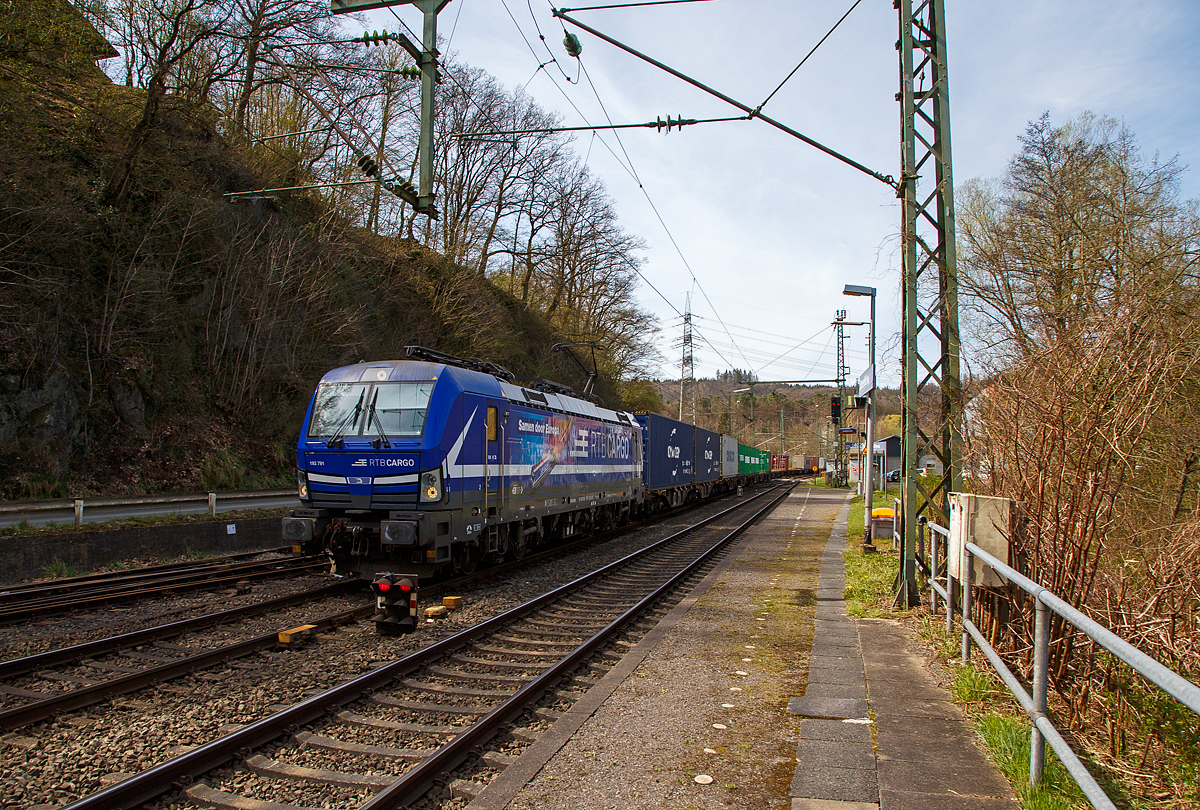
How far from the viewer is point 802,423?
12962cm

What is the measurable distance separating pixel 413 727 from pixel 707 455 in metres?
27.9

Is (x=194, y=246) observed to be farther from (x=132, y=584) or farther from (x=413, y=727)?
(x=413, y=727)

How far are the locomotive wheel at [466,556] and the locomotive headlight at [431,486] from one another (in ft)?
5.13

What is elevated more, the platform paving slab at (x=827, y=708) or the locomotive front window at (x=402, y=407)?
the locomotive front window at (x=402, y=407)

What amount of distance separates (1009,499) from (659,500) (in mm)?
20983

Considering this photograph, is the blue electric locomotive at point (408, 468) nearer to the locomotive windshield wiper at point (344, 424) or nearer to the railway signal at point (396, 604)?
the locomotive windshield wiper at point (344, 424)

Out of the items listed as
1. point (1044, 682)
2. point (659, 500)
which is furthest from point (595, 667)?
point (659, 500)

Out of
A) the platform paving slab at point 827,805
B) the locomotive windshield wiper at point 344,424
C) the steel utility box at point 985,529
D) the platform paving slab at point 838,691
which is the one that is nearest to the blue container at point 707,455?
the locomotive windshield wiper at point 344,424

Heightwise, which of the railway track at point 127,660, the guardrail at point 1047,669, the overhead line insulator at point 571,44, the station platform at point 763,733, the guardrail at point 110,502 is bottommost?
the railway track at point 127,660

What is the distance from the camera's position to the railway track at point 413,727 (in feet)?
13.3

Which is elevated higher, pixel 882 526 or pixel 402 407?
pixel 402 407

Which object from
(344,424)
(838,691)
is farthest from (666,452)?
(838,691)

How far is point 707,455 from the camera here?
32.2m

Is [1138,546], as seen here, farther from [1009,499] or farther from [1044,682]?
[1044,682]
